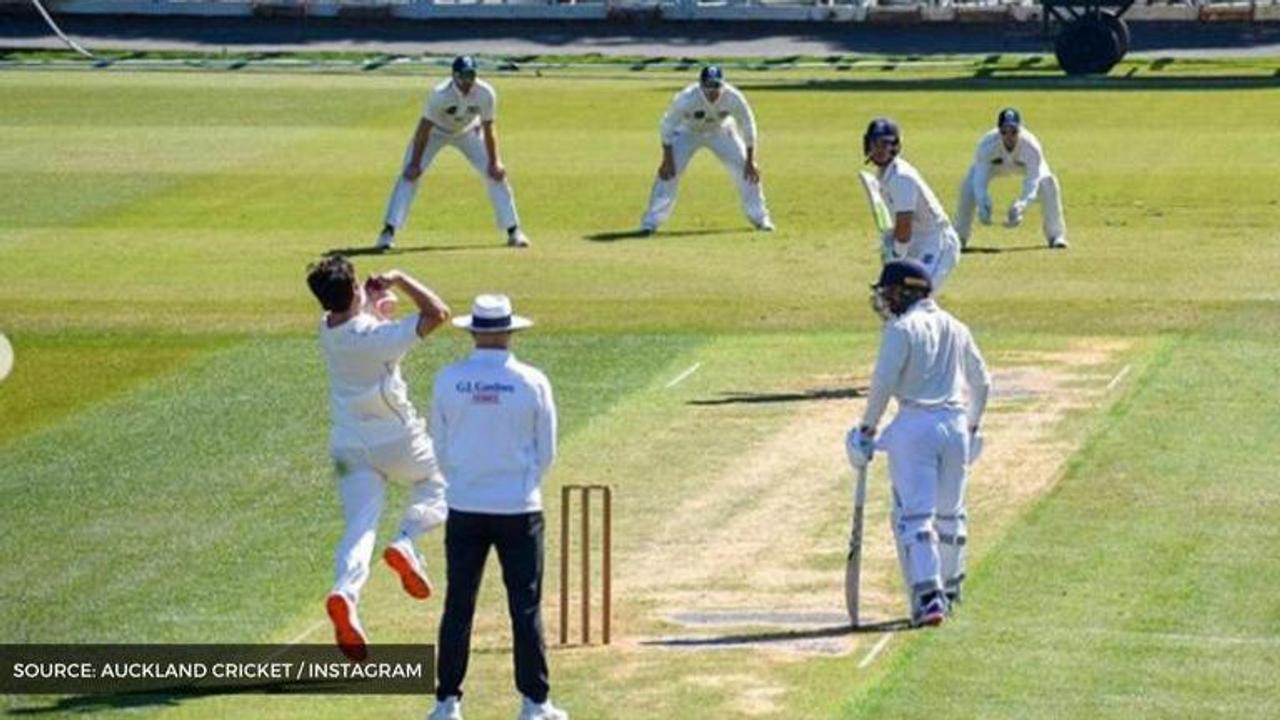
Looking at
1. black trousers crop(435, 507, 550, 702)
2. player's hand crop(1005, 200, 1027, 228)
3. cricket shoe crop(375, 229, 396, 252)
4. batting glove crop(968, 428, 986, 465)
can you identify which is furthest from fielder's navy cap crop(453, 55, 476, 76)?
black trousers crop(435, 507, 550, 702)

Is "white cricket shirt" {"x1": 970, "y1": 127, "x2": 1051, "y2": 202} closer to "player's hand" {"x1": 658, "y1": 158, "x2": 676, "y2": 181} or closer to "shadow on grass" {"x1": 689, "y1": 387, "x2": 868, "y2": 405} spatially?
"player's hand" {"x1": 658, "y1": 158, "x2": 676, "y2": 181}

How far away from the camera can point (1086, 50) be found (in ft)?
206

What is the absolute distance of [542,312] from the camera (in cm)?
3095

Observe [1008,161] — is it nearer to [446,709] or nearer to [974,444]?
[974,444]

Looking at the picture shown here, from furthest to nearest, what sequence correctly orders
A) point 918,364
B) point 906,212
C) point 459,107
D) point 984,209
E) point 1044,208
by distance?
point 1044,208, point 984,209, point 459,107, point 906,212, point 918,364

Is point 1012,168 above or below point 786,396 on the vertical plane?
below

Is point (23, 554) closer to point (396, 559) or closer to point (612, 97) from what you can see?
point (396, 559)

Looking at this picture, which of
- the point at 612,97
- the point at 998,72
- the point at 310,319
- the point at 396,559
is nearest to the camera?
the point at 396,559

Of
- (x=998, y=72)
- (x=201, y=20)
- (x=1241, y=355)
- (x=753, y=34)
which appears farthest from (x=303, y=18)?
(x=1241, y=355)

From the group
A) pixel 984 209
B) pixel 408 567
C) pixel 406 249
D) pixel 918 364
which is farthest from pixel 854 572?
pixel 406 249

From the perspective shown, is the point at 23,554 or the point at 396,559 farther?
the point at 23,554

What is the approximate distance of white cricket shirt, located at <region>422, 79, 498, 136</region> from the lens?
34.7 meters

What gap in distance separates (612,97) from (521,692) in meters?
42.4

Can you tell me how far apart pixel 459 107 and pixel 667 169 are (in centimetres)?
309
